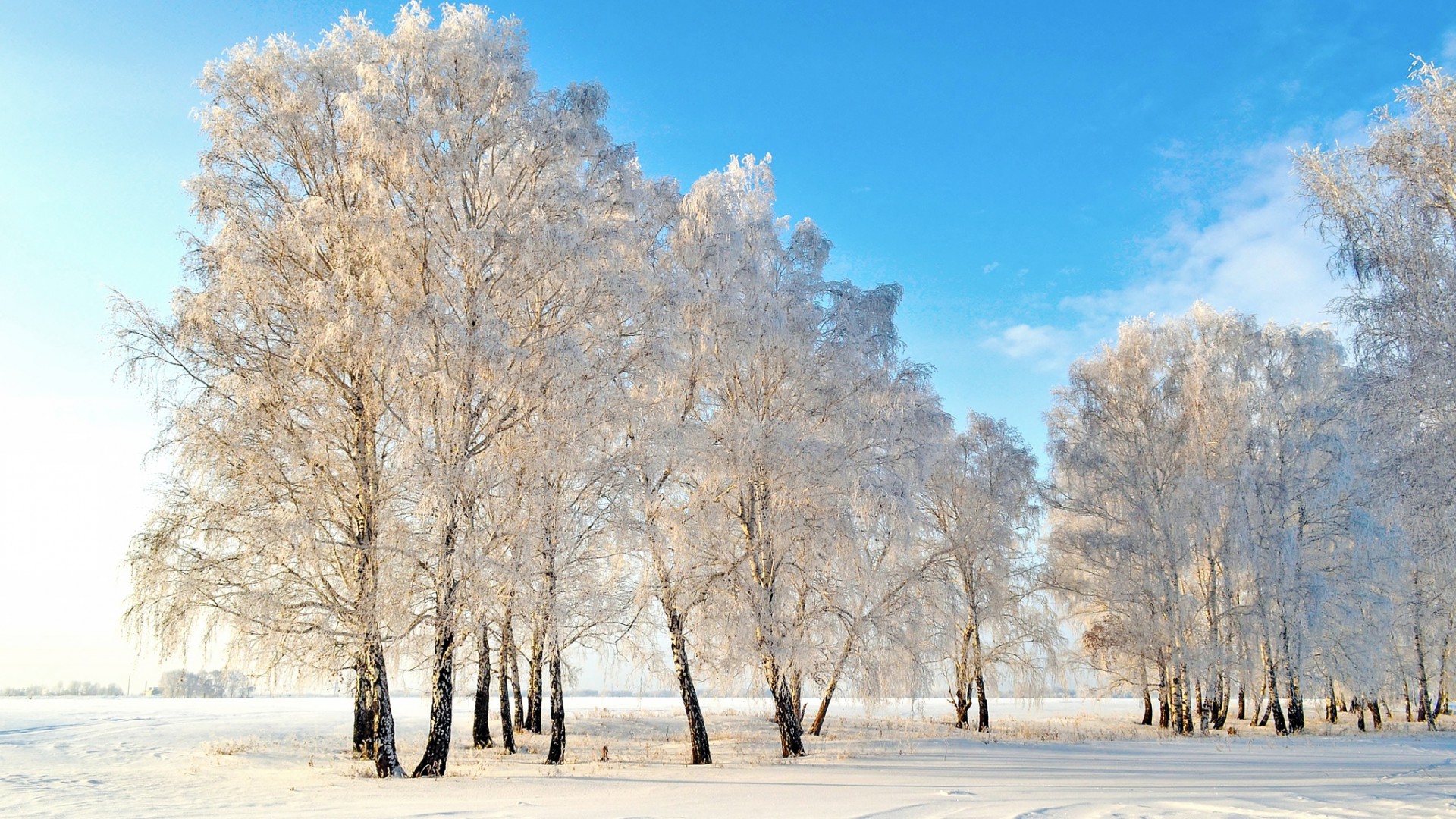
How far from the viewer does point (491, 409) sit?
51.7 feet

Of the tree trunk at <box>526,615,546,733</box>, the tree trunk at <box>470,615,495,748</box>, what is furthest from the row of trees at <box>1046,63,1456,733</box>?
the tree trunk at <box>470,615,495,748</box>

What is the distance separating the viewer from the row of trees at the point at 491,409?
14.0m

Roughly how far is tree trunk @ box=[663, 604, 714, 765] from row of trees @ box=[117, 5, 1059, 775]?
6cm

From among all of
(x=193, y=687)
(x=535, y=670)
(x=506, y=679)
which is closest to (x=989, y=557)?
(x=535, y=670)

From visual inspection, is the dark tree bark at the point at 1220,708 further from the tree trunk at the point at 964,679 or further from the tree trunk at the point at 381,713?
the tree trunk at the point at 381,713

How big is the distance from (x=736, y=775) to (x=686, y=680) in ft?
9.44

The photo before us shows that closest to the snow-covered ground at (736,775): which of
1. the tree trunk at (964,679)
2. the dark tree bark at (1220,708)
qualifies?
the tree trunk at (964,679)

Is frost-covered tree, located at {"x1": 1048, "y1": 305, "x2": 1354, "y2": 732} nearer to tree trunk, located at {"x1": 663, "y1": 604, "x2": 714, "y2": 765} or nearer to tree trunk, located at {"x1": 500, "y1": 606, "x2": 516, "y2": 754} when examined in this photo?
tree trunk, located at {"x1": 663, "y1": 604, "x2": 714, "y2": 765}

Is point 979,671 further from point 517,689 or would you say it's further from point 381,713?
point 381,713

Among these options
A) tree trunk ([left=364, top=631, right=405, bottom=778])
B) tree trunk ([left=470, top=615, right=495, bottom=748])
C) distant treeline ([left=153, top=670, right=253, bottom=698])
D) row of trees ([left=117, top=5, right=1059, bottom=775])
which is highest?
row of trees ([left=117, top=5, right=1059, bottom=775])

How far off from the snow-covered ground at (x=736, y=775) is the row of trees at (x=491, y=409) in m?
1.95

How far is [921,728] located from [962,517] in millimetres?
8129

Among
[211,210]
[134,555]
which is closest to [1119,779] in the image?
[134,555]

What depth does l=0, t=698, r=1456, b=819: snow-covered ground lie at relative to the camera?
34.6 feet
